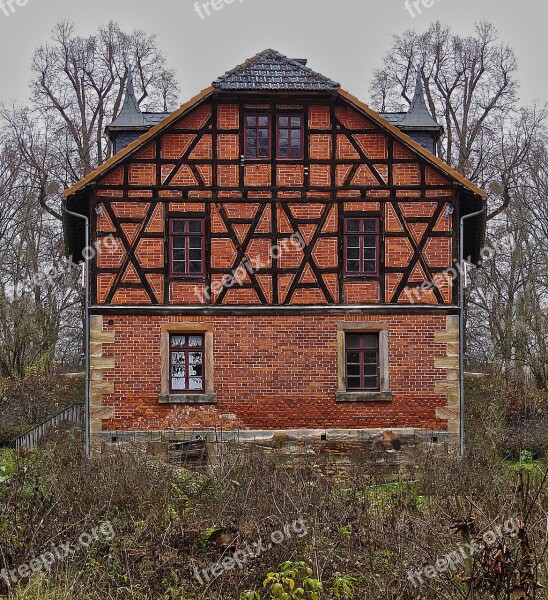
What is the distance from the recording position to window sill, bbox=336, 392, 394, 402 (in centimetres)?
1845

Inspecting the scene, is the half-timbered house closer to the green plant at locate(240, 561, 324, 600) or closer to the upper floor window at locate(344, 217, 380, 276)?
the upper floor window at locate(344, 217, 380, 276)

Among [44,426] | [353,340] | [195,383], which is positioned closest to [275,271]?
[353,340]

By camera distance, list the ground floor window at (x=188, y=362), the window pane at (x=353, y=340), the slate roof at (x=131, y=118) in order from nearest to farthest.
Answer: the ground floor window at (x=188, y=362)
the window pane at (x=353, y=340)
the slate roof at (x=131, y=118)

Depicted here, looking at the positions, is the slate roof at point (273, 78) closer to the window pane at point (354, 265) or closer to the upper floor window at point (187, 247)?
the upper floor window at point (187, 247)

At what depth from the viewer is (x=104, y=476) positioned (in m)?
11.5

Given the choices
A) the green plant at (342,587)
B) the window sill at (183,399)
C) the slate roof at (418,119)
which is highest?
the slate roof at (418,119)

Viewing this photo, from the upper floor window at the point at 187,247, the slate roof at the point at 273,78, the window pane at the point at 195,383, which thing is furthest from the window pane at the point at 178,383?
the slate roof at the point at 273,78

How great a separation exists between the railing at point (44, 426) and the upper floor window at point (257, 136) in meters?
7.41

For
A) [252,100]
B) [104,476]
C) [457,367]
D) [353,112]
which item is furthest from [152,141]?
[104,476]

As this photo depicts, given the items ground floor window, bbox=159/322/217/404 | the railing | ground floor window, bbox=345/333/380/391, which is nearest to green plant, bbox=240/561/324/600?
ground floor window, bbox=159/322/217/404

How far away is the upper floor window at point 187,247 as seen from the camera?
737 inches

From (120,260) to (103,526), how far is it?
915 cm

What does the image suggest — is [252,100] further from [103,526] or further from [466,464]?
[103,526]

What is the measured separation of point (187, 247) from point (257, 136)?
8.93ft
